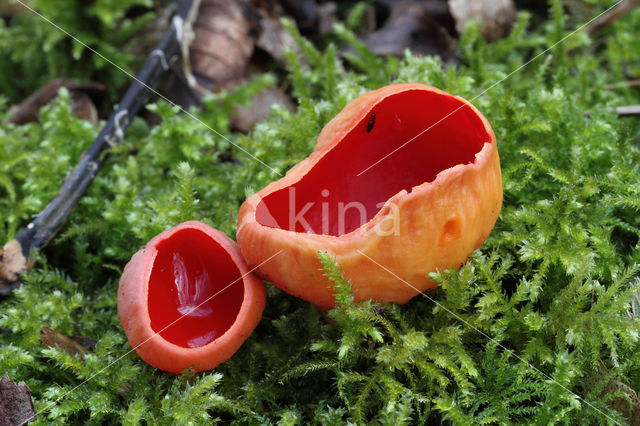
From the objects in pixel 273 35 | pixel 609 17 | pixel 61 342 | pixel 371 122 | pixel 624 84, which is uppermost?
pixel 371 122

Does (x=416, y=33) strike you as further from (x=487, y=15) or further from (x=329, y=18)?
(x=329, y=18)

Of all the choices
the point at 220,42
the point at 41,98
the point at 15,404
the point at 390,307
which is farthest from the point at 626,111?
the point at 41,98

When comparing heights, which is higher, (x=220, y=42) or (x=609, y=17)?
(x=220, y=42)

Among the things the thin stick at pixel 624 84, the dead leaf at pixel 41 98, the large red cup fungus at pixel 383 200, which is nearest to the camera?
the large red cup fungus at pixel 383 200

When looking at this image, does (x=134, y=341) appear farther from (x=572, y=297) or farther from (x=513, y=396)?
(x=572, y=297)

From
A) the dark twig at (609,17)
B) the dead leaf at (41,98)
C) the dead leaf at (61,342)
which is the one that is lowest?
the dark twig at (609,17)

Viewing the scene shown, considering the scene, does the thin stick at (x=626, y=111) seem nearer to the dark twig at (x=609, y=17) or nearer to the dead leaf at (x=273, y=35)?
the dark twig at (x=609, y=17)

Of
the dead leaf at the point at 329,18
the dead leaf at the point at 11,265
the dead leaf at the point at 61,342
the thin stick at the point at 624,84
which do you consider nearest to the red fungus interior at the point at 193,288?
the dead leaf at the point at 61,342
